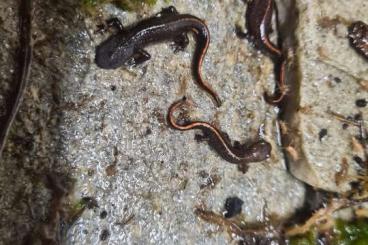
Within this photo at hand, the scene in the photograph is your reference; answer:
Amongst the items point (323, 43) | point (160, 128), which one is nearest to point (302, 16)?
point (323, 43)

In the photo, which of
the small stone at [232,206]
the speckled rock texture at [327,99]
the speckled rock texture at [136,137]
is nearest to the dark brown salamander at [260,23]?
the speckled rock texture at [136,137]

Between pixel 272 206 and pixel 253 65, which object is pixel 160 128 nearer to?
pixel 253 65

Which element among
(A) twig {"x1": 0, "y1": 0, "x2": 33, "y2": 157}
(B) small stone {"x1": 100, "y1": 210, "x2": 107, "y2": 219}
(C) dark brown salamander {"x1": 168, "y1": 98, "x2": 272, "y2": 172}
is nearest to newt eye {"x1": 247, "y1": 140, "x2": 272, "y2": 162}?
(C) dark brown salamander {"x1": 168, "y1": 98, "x2": 272, "y2": 172}

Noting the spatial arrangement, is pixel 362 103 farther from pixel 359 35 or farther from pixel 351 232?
pixel 351 232

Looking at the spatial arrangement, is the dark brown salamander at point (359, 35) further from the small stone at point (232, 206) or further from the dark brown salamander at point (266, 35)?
the small stone at point (232, 206)

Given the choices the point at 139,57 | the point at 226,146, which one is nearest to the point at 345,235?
the point at 226,146

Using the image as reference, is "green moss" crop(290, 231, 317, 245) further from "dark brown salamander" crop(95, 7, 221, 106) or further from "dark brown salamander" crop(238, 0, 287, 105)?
"dark brown salamander" crop(95, 7, 221, 106)
